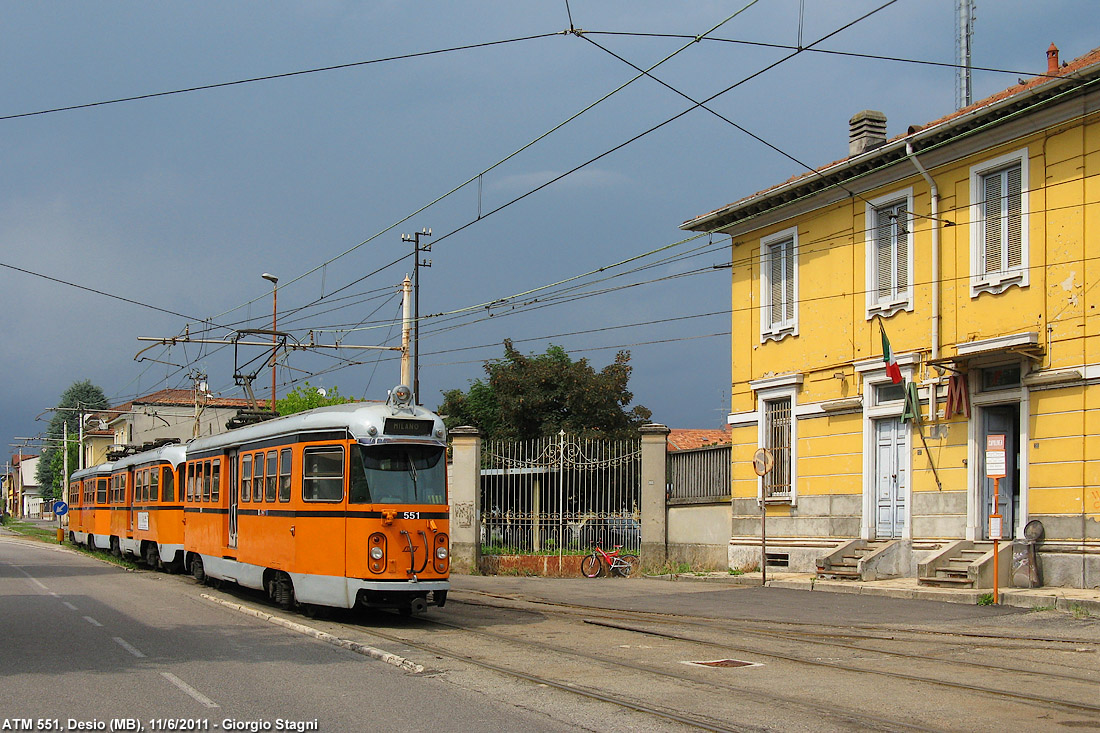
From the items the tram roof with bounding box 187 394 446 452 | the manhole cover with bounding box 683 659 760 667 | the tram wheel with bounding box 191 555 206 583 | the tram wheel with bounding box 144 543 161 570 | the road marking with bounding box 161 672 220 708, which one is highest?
the tram roof with bounding box 187 394 446 452

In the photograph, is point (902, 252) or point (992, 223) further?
point (902, 252)

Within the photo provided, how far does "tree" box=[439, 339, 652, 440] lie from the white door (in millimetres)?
15869

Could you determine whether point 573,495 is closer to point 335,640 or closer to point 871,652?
point 335,640

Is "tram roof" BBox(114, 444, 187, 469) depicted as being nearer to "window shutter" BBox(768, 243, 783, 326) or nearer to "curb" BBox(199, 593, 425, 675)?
"curb" BBox(199, 593, 425, 675)

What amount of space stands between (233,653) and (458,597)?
877 centimetres

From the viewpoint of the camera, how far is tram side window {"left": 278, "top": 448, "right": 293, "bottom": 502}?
16.9 metres

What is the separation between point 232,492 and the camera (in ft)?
65.7

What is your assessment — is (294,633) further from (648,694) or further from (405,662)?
(648,694)

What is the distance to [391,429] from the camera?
15.8m

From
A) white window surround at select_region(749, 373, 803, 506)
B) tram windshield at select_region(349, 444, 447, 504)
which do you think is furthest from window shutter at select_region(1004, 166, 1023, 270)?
tram windshield at select_region(349, 444, 447, 504)

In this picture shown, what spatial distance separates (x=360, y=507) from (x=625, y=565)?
40.6 feet

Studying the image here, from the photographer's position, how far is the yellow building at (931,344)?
59.5 feet

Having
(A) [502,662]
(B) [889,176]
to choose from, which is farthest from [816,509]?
(A) [502,662]

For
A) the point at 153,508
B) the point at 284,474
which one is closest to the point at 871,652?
the point at 284,474
